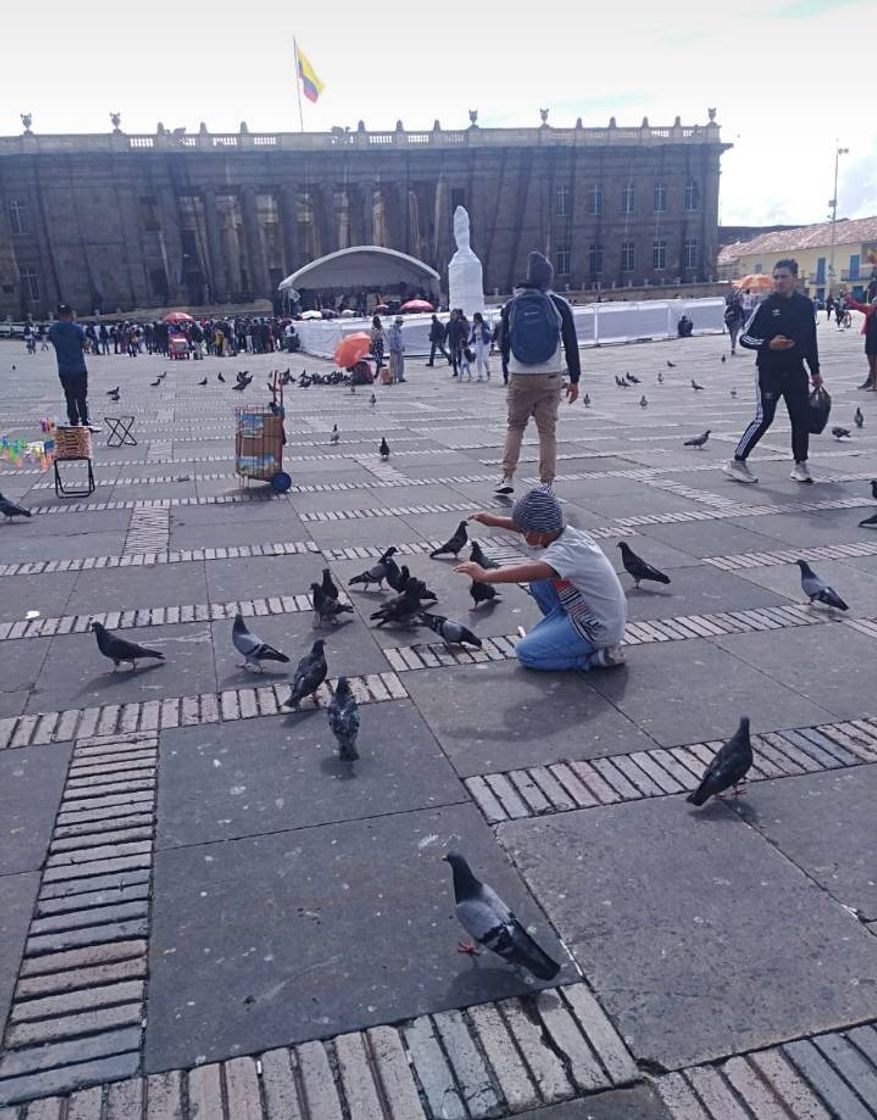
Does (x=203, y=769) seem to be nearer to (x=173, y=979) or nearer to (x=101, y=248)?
(x=173, y=979)

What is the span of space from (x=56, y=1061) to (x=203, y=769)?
154 cm

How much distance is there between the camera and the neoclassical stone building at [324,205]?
194 ft

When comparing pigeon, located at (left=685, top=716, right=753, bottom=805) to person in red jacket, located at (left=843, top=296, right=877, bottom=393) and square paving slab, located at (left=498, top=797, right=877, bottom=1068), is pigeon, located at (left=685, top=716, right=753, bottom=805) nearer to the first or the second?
square paving slab, located at (left=498, top=797, right=877, bottom=1068)

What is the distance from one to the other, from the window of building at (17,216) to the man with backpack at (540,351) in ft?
198

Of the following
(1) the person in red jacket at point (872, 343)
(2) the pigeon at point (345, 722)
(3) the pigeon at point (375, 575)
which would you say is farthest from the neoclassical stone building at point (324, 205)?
(2) the pigeon at point (345, 722)

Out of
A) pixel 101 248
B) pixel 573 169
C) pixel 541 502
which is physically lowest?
pixel 541 502

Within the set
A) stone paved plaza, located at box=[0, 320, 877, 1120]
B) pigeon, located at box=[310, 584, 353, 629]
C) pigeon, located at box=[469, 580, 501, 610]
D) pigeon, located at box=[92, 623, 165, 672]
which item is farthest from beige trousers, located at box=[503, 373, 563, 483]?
pigeon, located at box=[92, 623, 165, 672]

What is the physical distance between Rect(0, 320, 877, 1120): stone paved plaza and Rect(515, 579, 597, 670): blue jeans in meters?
0.11

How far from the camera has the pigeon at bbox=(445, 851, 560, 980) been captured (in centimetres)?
264

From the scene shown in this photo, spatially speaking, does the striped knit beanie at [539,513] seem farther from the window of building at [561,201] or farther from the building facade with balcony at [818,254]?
the window of building at [561,201]

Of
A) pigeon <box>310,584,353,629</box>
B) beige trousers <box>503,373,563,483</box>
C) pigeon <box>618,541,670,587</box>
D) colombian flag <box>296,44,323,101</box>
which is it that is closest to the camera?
pigeon <box>310,584,353,629</box>

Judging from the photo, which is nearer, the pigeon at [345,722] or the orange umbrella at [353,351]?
the pigeon at [345,722]

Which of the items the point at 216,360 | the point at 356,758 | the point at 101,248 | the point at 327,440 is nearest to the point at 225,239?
the point at 101,248

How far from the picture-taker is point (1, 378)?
29.1 m
